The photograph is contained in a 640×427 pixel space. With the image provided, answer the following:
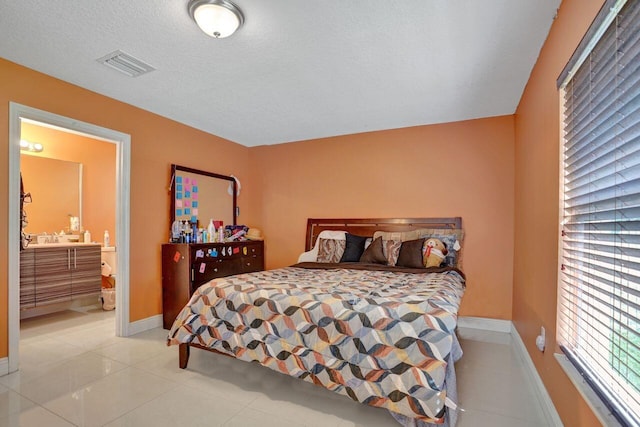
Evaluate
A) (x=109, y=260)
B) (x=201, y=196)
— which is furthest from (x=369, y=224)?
(x=109, y=260)

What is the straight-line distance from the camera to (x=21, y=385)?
222 centimetres

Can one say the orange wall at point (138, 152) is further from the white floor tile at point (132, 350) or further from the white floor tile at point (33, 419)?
the white floor tile at point (33, 419)

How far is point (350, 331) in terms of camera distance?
1.84 meters

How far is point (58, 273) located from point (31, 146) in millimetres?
1781

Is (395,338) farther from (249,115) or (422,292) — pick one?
(249,115)

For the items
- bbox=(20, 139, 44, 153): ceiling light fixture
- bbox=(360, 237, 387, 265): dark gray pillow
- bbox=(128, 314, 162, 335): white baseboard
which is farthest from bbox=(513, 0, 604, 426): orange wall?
bbox=(20, 139, 44, 153): ceiling light fixture

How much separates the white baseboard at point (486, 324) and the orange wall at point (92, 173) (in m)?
4.77

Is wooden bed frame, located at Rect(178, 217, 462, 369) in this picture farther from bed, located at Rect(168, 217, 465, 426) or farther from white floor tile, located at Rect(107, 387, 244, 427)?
white floor tile, located at Rect(107, 387, 244, 427)

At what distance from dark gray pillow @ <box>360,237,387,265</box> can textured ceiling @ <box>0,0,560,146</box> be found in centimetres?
148

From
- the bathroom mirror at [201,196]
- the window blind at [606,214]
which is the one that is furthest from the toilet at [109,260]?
the window blind at [606,214]

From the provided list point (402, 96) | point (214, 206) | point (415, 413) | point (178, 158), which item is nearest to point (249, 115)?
point (178, 158)

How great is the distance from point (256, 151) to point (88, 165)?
2.42m

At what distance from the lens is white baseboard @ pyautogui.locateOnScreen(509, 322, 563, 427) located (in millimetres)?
1738

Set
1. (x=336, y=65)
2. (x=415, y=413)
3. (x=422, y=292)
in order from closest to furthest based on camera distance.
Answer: (x=415, y=413)
(x=422, y=292)
(x=336, y=65)
